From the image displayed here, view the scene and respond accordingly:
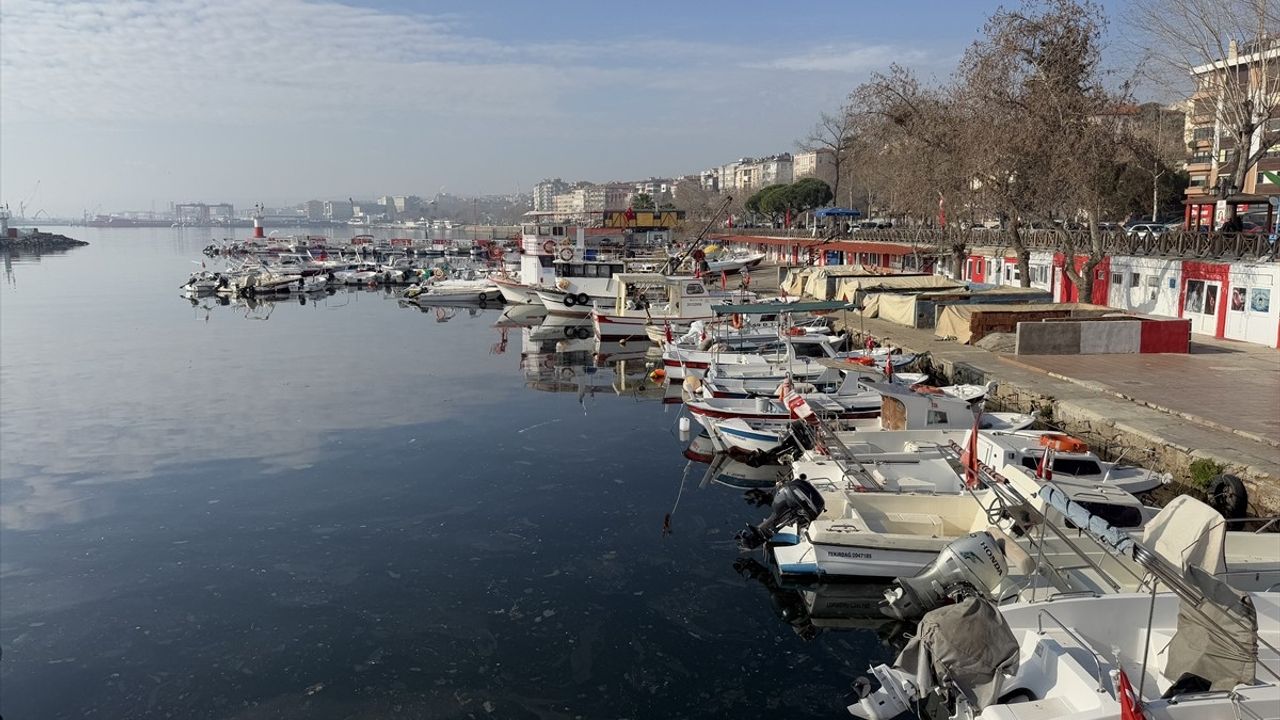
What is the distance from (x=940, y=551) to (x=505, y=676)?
6.34m

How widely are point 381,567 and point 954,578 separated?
27.8 feet

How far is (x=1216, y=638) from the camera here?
8.30 metres

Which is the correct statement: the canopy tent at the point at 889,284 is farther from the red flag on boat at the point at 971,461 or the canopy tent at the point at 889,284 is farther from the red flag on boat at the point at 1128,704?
the red flag on boat at the point at 1128,704

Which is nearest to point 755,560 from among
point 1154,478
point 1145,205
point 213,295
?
point 1154,478

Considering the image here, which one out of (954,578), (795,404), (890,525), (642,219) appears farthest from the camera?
(642,219)

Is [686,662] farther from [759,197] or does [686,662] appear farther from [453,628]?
[759,197]

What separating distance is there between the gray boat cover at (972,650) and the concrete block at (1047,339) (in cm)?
1839

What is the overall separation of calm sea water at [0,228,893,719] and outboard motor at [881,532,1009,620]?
25.3 inches

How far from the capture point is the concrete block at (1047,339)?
25.3 m

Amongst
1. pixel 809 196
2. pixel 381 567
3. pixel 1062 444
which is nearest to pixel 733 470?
pixel 1062 444

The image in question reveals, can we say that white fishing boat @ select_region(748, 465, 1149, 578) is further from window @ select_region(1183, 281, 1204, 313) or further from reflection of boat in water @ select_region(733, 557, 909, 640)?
window @ select_region(1183, 281, 1204, 313)

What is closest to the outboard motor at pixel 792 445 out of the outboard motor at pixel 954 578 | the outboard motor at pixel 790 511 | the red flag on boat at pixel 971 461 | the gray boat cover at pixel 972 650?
the red flag on boat at pixel 971 461

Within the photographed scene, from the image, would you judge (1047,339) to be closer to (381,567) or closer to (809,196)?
(381,567)

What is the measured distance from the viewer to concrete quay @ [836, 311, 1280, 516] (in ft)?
51.1
